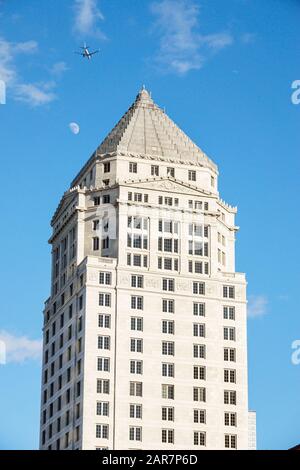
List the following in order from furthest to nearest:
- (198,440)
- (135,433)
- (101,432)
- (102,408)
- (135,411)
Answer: (198,440) < (135,411) < (102,408) < (135,433) < (101,432)

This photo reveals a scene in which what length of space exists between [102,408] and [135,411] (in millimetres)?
4458

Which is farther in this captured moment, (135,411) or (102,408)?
(135,411)

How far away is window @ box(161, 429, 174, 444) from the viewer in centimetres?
19738

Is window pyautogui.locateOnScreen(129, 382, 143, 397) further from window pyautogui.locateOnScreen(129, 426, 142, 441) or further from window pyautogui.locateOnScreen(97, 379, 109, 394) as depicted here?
window pyautogui.locateOnScreen(129, 426, 142, 441)

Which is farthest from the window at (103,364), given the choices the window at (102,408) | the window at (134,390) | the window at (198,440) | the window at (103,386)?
the window at (198,440)

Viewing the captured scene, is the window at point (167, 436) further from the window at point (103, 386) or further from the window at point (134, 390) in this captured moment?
the window at point (103, 386)

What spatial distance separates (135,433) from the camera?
19688 centimetres

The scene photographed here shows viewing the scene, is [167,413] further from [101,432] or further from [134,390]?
[101,432]

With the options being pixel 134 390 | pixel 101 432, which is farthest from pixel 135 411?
pixel 101 432

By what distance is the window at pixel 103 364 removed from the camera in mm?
199125

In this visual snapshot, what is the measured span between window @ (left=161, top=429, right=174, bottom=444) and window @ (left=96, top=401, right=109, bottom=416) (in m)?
7.77

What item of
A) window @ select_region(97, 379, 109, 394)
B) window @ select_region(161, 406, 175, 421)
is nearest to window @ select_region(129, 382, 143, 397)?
window @ select_region(97, 379, 109, 394)
